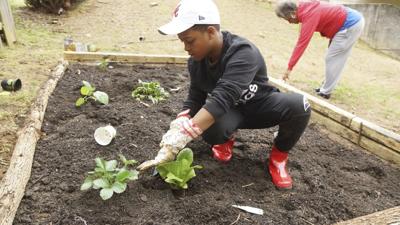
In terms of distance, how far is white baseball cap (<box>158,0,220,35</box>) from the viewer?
7.06 feet

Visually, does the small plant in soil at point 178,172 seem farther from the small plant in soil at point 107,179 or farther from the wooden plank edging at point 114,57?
the wooden plank edging at point 114,57

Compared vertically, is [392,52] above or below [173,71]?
below

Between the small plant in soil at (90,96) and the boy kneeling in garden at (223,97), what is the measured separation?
112 centimetres

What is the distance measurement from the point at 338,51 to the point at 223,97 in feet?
11.1

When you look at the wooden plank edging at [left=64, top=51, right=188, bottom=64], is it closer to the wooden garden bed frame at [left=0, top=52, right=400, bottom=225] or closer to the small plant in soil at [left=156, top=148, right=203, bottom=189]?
the wooden garden bed frame at [left=0, top=52, right=400, bottom=225]

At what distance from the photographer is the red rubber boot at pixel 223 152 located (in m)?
2.84

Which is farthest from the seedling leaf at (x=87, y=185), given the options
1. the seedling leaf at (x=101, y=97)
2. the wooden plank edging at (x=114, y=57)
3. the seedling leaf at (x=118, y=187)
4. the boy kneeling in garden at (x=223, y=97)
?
the wooden plank edging at (x=114, y=57)

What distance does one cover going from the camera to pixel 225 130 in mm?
2527

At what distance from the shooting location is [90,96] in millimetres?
3748

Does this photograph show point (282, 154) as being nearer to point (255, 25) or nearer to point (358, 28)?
point (358, 28)

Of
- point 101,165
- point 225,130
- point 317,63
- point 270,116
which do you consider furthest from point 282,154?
point 317,63

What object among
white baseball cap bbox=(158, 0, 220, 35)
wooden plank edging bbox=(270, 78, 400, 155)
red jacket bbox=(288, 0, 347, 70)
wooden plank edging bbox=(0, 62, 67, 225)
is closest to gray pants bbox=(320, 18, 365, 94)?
red jacket bbox=(288, 0, 347, 70)

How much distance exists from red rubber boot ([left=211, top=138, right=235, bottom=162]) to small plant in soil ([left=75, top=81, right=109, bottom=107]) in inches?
49.9

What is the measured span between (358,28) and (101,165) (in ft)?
13.1
